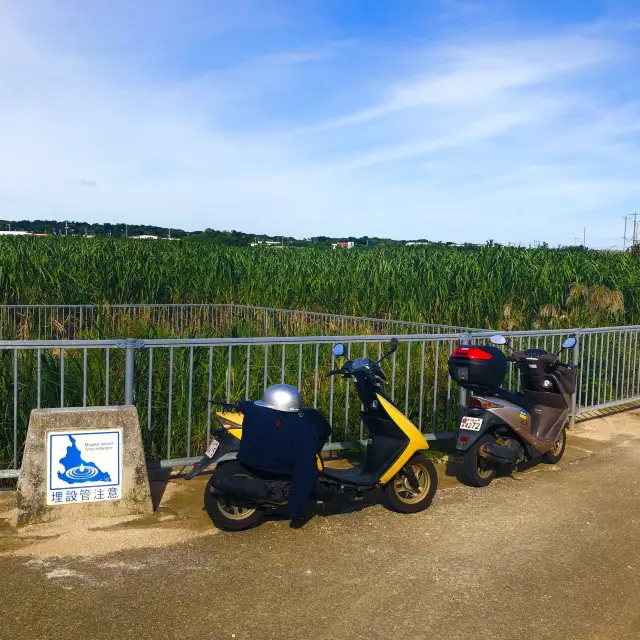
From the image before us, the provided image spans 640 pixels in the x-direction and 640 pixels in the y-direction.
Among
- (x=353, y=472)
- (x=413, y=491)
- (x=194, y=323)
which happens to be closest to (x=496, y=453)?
(x=413, y=491)

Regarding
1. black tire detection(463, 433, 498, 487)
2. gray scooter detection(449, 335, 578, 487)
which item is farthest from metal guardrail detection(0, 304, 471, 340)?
black tire detection(463, 433, 498, 487)

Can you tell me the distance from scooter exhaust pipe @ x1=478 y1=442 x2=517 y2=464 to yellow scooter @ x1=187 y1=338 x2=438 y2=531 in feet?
2.53

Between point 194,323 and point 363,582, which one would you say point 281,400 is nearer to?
point 363,582

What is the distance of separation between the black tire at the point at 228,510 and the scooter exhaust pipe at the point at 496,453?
7.07 ft

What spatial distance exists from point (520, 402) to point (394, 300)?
7.91 metres

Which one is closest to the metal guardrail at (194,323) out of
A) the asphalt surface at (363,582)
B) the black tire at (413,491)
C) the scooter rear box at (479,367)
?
the scooter rear box at (479,367)

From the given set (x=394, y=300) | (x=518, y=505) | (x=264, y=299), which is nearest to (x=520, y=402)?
(x=518, y=505)

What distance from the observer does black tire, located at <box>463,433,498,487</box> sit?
654 cm

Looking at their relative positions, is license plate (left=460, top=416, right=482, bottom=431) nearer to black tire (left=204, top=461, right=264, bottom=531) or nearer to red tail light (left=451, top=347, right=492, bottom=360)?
red tail light (left=451, top=347, right=492, bottom=360)

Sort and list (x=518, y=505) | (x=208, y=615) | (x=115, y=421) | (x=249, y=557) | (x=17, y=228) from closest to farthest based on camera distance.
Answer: (x=208, y=615), (x=249, y=557), (x=115, y=421), (x=518, y=505), (x=17, y=228)

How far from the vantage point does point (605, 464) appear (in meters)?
7.52

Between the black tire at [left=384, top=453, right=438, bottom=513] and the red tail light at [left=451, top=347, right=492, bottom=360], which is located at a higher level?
the red tail light at [left=451, top=347, right=492, bottom=360]

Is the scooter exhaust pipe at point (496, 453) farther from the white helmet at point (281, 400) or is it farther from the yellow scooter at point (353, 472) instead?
the white helmet at point (281, 400)

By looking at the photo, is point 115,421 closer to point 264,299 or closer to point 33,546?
point 33,546
